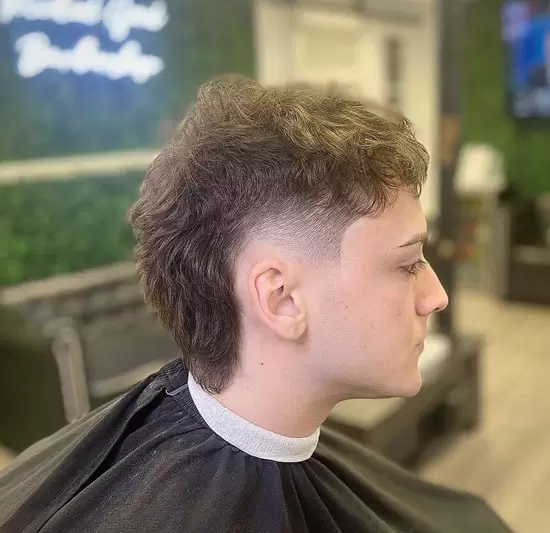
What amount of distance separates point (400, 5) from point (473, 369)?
351 centimetres

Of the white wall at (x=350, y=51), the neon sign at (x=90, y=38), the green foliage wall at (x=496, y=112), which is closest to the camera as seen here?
the neon sign at (x=90, y=38)

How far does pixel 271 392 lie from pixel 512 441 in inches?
78.3

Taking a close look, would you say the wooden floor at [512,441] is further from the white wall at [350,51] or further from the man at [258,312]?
the man at [258,312]

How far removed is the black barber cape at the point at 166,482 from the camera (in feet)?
2.34

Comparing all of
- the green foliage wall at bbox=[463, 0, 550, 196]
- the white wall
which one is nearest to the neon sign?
the white wall

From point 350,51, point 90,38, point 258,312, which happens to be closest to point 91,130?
point 90,38

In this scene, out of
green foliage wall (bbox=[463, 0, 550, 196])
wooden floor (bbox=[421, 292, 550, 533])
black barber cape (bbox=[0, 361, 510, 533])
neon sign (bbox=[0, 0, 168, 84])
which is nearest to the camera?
black barber cape (bbox=[0, 361, 510, 533])

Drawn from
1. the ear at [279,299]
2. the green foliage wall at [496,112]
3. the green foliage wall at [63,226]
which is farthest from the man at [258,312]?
the green foliage wall at [496,112]

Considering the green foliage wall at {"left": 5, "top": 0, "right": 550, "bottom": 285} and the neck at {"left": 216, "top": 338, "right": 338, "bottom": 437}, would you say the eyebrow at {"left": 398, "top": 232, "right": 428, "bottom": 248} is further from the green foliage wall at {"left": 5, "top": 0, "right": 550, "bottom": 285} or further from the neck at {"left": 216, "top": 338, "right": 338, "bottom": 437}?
the green foliage wall at {"left": 5, "top": 0, "right": 550, "bottom": 285}

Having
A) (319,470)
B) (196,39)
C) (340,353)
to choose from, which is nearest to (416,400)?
(319,470)

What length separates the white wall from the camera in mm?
4004

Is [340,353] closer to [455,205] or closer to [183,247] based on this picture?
[183,247]

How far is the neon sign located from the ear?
229 cm

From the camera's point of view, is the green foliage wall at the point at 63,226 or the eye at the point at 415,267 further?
the green foliage wall at the point at 63,226
